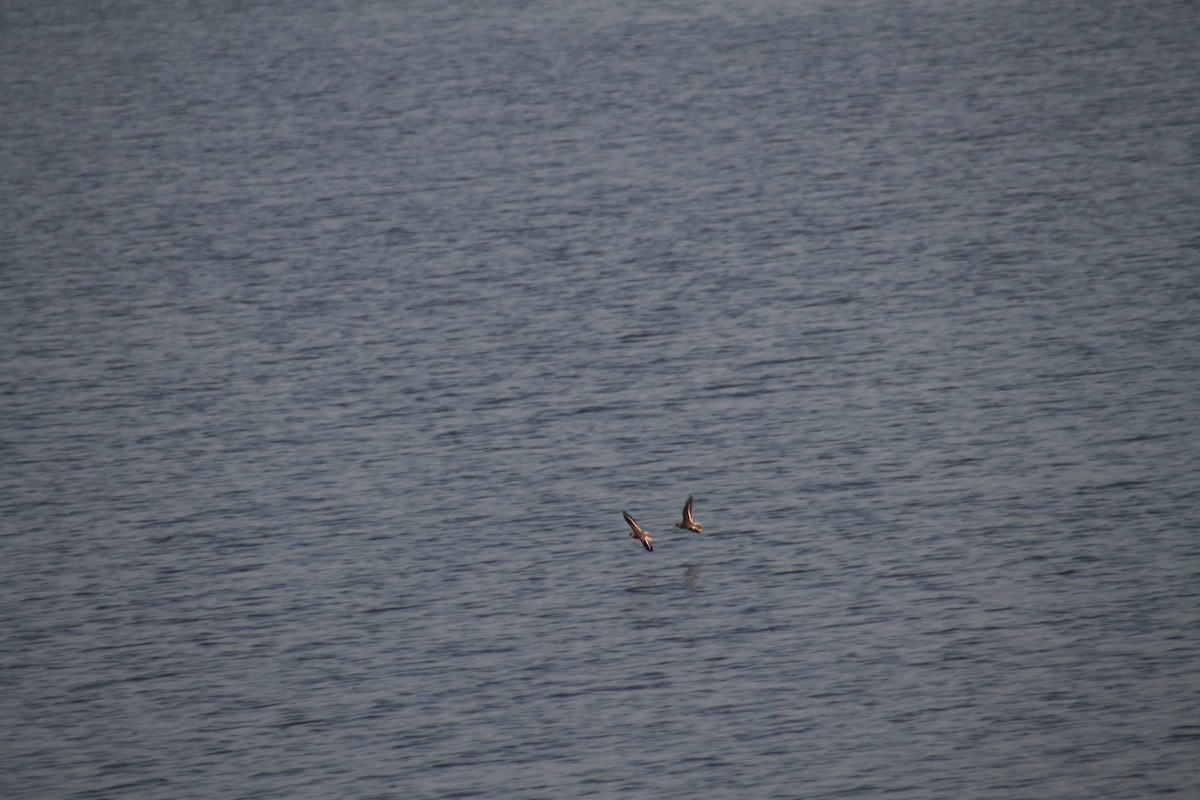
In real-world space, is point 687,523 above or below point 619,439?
above

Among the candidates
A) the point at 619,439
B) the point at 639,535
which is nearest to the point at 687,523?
the point at 639,535

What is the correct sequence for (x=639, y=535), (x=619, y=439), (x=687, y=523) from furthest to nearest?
(x=619, y=439) < (x=687, y=523) < (x=639, y=535)

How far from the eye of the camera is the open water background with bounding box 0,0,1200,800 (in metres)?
21.9

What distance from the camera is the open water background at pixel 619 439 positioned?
21.9 meters

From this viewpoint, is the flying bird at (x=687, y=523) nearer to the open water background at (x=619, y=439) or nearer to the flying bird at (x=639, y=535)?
the flying bird at (x=639, y=535)

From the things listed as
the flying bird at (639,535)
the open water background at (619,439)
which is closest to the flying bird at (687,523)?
the flying bird at (639,535)

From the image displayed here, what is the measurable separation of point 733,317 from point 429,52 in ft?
131

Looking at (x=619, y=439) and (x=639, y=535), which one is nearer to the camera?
(x=639, y=535)

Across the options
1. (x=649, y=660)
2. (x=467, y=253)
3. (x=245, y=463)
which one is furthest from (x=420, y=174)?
(x=649, y=660)

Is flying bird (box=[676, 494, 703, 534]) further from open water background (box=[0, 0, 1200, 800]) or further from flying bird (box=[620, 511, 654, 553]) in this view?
open water background (box=[0, 0, 1200, 800])

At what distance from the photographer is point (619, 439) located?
3195 centimetres

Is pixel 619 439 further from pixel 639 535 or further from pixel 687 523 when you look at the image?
pixel 639 535

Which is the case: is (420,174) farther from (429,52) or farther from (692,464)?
(692,464)

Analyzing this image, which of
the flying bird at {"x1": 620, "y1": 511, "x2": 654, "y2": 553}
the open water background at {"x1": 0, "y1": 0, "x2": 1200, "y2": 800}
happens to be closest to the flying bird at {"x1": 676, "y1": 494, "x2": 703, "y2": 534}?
the flying bird at {"x1": 620, "y1": 511, "x2": 654, "y2": 553}
